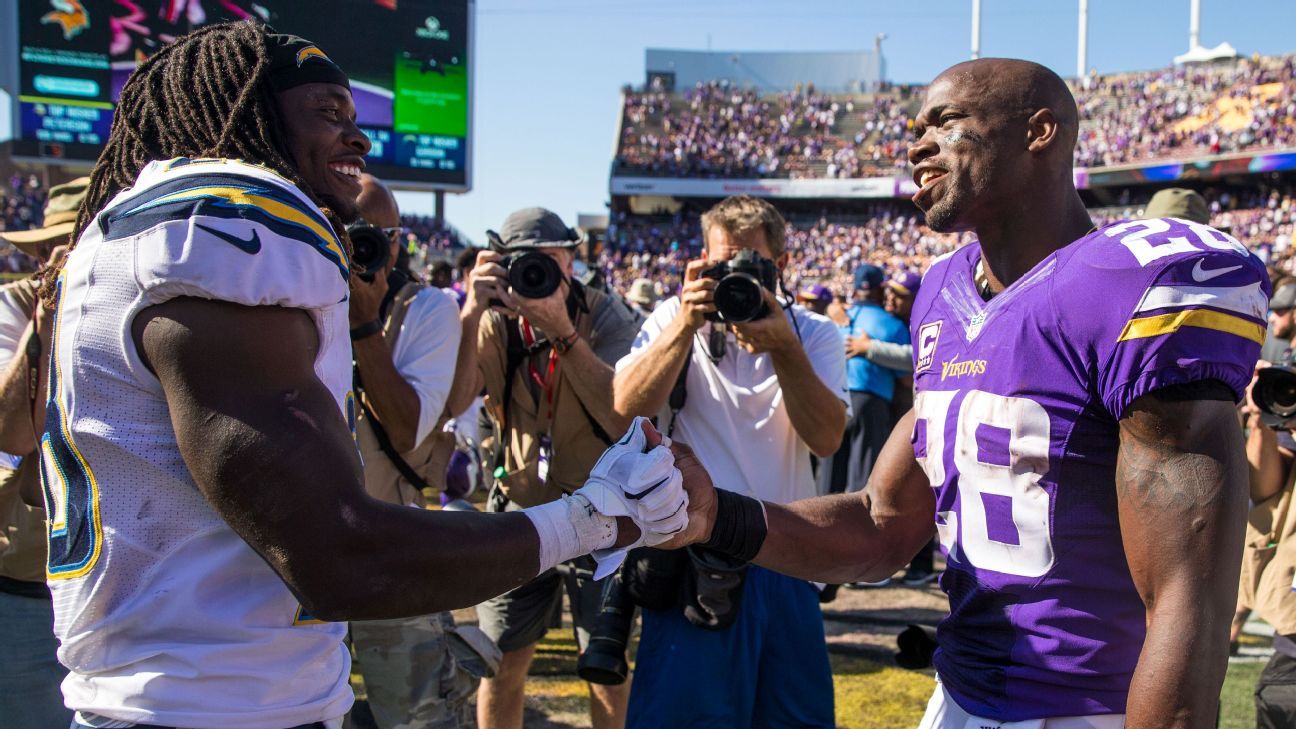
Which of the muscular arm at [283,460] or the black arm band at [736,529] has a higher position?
the muscular arm at [283,460]

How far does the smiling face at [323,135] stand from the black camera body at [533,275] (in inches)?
64.3

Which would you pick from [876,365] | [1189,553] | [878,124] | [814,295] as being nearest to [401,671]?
[1189,553]

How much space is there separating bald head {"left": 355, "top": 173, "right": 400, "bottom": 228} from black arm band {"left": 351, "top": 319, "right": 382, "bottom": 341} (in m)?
0.52

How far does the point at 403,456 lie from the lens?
3.42 m

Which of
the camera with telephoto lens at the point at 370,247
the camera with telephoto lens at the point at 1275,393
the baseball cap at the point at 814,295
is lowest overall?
the camera with telephoto lens at the point at 1275,393

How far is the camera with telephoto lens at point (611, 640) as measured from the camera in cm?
305

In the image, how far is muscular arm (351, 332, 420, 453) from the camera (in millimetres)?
3244

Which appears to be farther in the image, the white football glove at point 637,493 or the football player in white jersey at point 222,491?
the white football glove at point 637,493

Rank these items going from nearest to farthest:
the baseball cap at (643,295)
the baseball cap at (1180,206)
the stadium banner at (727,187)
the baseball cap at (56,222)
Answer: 1. the baseball cap at (56,222)
2. the baseball cap at (1180,206)
3. the baseball cap at (643,295)
4. the stadium banner at (727,187)

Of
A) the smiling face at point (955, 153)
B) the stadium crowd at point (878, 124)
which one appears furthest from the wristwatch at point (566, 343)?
the stadium crowd at point (878, 124)

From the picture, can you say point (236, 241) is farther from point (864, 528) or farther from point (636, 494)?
point (864, 528)

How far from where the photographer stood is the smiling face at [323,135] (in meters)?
1.79

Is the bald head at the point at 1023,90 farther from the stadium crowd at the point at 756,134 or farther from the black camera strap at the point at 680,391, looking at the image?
the stadium crowd at the point at 756,134

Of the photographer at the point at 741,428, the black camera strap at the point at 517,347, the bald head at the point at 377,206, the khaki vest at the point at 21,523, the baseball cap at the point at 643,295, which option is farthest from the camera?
the baseball cap at the point at 643,295
